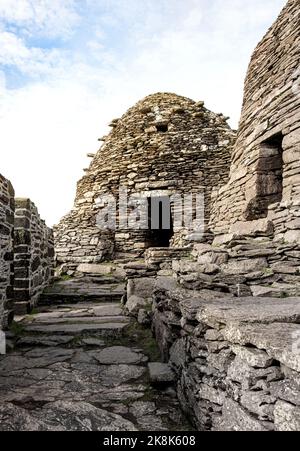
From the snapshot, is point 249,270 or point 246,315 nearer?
point 246,315

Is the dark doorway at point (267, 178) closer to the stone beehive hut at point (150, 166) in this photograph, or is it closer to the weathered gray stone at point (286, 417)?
the weathered gray stone at point (286, 417)

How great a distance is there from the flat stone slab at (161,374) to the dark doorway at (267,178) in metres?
4.29

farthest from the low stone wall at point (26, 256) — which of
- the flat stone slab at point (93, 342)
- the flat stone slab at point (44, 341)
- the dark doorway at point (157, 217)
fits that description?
the dark doorway at point (157, 217)

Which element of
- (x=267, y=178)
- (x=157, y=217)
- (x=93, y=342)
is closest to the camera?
(x=93, y=342)

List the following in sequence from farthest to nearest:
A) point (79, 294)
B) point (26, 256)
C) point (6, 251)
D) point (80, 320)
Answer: point (79, 294), point (26, 256), point (80, 320), point (6, 251)

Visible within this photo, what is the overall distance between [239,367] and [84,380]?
1.92 meters

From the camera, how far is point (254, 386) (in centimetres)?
176

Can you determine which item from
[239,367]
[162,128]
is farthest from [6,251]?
[162,128]

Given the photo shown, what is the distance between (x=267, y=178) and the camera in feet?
21.6

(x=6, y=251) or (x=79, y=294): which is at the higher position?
(x=6, y=251)

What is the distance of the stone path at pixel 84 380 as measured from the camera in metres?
2.41

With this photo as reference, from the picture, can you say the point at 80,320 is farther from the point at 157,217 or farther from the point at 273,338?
the point at 157,217

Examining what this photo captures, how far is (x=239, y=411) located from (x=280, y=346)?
1.79 feet

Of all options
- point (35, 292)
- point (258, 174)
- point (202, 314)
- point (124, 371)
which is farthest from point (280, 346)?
point (35, 292)
